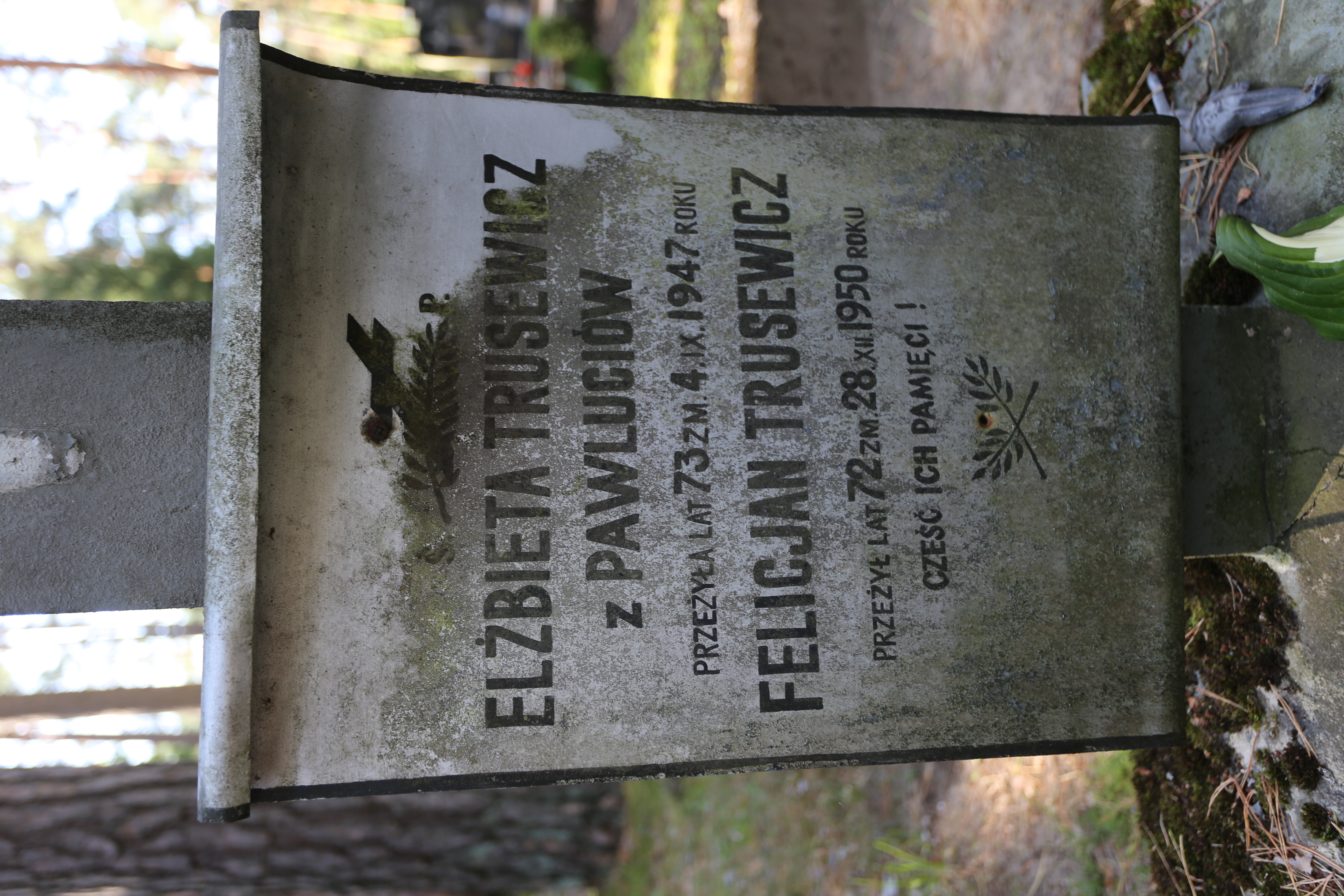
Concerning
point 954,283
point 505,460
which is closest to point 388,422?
point 505,460

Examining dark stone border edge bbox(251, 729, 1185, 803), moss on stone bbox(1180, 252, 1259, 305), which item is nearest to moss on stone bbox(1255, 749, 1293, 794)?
dark stone border edge bbox(251, 729, 1185, 803)

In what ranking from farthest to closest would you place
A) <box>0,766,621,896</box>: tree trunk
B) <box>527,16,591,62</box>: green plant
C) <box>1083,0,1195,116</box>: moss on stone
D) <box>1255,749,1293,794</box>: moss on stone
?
<box>527,16,591,62</box>: green plant, <box>0,766,621,896</box>: tree trunk, <box>1083,0,1195,116</box>: moss on stone, <box>1255,749,1293,794</box>: moss on stone

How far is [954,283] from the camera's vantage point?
204cm

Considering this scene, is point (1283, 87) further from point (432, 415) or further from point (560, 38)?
point (560, 38)

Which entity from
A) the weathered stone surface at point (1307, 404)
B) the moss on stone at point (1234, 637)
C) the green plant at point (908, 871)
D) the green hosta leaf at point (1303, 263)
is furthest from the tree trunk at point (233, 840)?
the green hosta leaf at point (1303, 263)

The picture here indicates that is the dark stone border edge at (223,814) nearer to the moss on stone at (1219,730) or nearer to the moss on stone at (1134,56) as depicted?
the moss on stone at (1219,730)

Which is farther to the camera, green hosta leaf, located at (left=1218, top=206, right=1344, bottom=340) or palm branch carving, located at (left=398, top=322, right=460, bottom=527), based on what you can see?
green hosta leaf, located at (left=1218, top=206, right=1344, bottom=340)

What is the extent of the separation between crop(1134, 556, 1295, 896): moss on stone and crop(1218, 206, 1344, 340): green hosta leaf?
70 cm

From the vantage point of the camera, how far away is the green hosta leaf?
6.49ft

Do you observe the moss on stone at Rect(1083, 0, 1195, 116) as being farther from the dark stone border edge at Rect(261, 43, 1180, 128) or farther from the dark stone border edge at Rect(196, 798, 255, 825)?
the dark stone border edge at Rect(196, 798, 255, 825)

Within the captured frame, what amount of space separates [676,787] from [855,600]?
4.63 meters

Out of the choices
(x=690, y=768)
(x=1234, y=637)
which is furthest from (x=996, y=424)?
(x=1234, y=637)

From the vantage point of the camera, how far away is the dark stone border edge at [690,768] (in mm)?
1771

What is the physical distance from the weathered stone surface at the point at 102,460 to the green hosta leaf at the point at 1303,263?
2.39 meters
